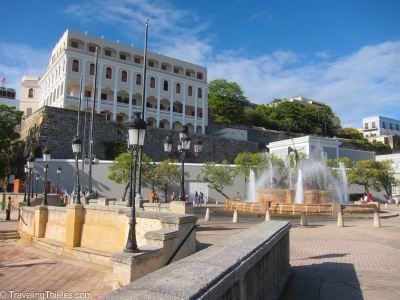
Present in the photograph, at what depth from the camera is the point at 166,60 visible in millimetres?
54781

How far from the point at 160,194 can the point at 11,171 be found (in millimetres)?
18060

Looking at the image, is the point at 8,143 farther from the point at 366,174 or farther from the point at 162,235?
the point at 366,174

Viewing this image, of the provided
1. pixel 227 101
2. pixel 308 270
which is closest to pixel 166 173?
pixel 308 270

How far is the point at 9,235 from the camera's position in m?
13.5

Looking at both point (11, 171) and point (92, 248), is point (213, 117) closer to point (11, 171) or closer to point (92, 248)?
point (11, 171)

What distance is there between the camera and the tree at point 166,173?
33.5m

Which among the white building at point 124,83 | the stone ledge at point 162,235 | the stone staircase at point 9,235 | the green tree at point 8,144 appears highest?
the white building at point 124,83

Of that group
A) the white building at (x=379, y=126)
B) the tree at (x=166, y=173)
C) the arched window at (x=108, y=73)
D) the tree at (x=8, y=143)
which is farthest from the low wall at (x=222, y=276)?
the white building at (x=379, y=126)

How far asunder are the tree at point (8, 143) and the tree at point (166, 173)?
1705cm

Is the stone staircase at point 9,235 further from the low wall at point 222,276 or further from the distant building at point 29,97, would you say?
the distant building at point 29,97

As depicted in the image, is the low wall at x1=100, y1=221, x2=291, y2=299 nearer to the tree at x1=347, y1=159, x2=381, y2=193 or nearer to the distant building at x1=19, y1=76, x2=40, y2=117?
the tree at x1=347, y1=159, x2=381, y2=193

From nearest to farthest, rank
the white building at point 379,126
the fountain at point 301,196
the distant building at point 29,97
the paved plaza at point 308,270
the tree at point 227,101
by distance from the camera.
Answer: the paved plaza at point 308,270, the fountain at point 301,196, the distant building at point 29,97, the tree at point 227,101, the white building at point 379,126

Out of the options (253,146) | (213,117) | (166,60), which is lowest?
(253,146)

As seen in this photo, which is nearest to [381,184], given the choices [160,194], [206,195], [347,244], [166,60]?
[206,195]
